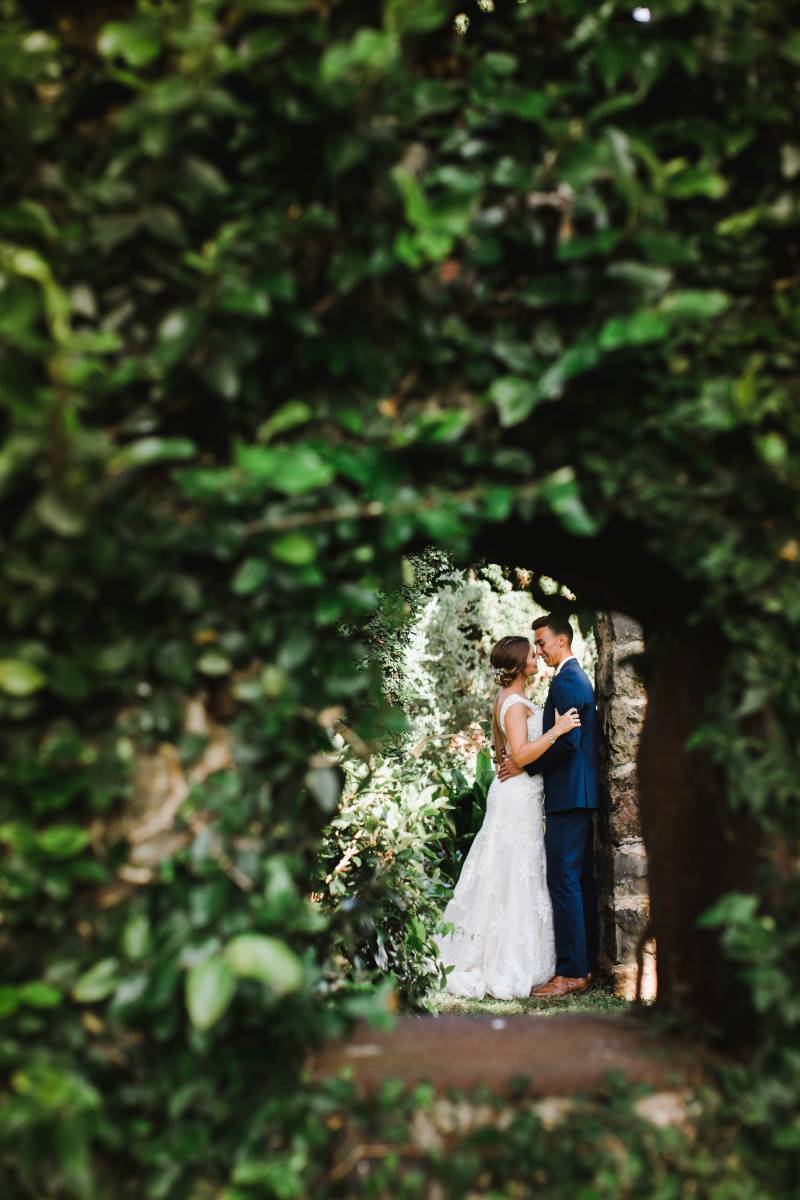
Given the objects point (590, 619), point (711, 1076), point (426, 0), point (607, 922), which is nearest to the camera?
point (426, 0)

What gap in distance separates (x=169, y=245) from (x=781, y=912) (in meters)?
1.60

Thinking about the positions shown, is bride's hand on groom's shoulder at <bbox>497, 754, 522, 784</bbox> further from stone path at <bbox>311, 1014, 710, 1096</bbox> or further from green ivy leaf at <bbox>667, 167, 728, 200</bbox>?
green ivy leaf at <bbox>667, 167, 728, 200</bbox>

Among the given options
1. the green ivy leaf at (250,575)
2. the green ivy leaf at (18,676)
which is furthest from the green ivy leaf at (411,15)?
the green ivy leaf at (18,676)

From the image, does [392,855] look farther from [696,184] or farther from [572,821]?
[696,184]

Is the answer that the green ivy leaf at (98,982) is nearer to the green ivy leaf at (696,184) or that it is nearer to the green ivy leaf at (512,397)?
the green ivy leaf at (512,397)

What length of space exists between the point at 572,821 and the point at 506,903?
87 cm

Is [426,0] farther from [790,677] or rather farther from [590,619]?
[590,619]

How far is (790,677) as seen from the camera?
1.66 metres

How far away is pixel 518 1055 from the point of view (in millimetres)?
1874

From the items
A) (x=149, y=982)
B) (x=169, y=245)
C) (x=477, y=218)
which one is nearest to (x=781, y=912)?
(x=149, y=982)

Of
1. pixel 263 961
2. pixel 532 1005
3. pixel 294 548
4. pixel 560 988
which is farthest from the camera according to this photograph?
pixel 560 988

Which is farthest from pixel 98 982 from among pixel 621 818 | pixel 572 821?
pixel 572 821

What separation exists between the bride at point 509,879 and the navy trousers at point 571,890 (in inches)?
7.8

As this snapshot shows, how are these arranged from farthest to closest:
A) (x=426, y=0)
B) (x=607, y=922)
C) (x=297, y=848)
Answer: (x=607, y=922), (x=297, y=848), (x=426, y=0)
